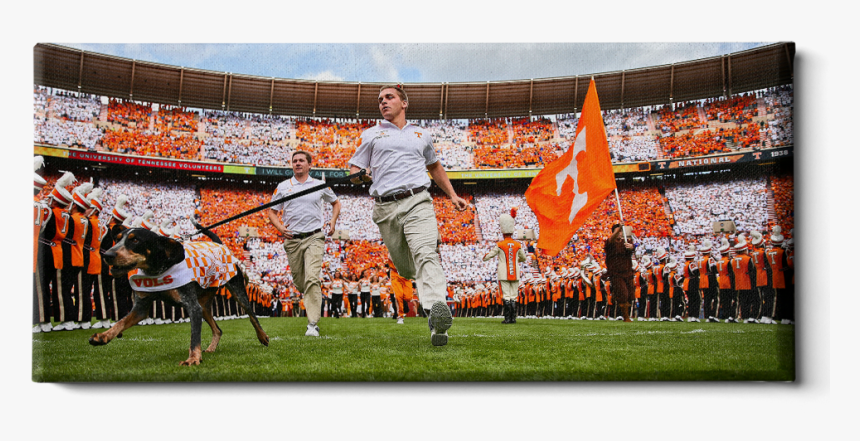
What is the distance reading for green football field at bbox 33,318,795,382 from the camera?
454 centimetres

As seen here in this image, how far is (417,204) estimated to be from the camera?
4590 millimetres

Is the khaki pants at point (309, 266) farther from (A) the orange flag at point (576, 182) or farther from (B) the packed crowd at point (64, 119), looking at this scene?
(A) the orange flag at point (576, 182)

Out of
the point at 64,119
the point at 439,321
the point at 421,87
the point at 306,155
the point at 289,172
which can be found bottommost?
the point at 439,321

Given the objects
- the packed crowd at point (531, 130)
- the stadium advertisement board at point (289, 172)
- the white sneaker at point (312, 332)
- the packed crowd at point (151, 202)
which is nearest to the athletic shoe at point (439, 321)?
the white sneaker at point (312, 332)

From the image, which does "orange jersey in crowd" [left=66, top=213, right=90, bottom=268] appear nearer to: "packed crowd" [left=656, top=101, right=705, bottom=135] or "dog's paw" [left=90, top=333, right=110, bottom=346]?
"dog's paw" [left=90, top=333, right=110, bottom=346]

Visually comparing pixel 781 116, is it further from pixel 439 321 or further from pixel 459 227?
pixel 439 321

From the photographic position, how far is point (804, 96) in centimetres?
532

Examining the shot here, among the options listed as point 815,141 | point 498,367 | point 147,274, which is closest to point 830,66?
point 815,141

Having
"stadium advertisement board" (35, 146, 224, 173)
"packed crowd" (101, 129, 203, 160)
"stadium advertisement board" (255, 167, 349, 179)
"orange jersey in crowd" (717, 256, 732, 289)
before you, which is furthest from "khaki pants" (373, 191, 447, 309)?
"orange jersey in crowd" (717, 256, 732, 289)

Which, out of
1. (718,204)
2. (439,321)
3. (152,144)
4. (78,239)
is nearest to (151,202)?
(152,144)

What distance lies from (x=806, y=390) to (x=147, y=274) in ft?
18.6

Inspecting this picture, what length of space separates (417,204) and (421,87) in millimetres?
1484

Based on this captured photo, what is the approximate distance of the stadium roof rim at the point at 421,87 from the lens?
Answer: 17.4ft

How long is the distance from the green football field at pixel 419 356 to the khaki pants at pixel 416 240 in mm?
605
